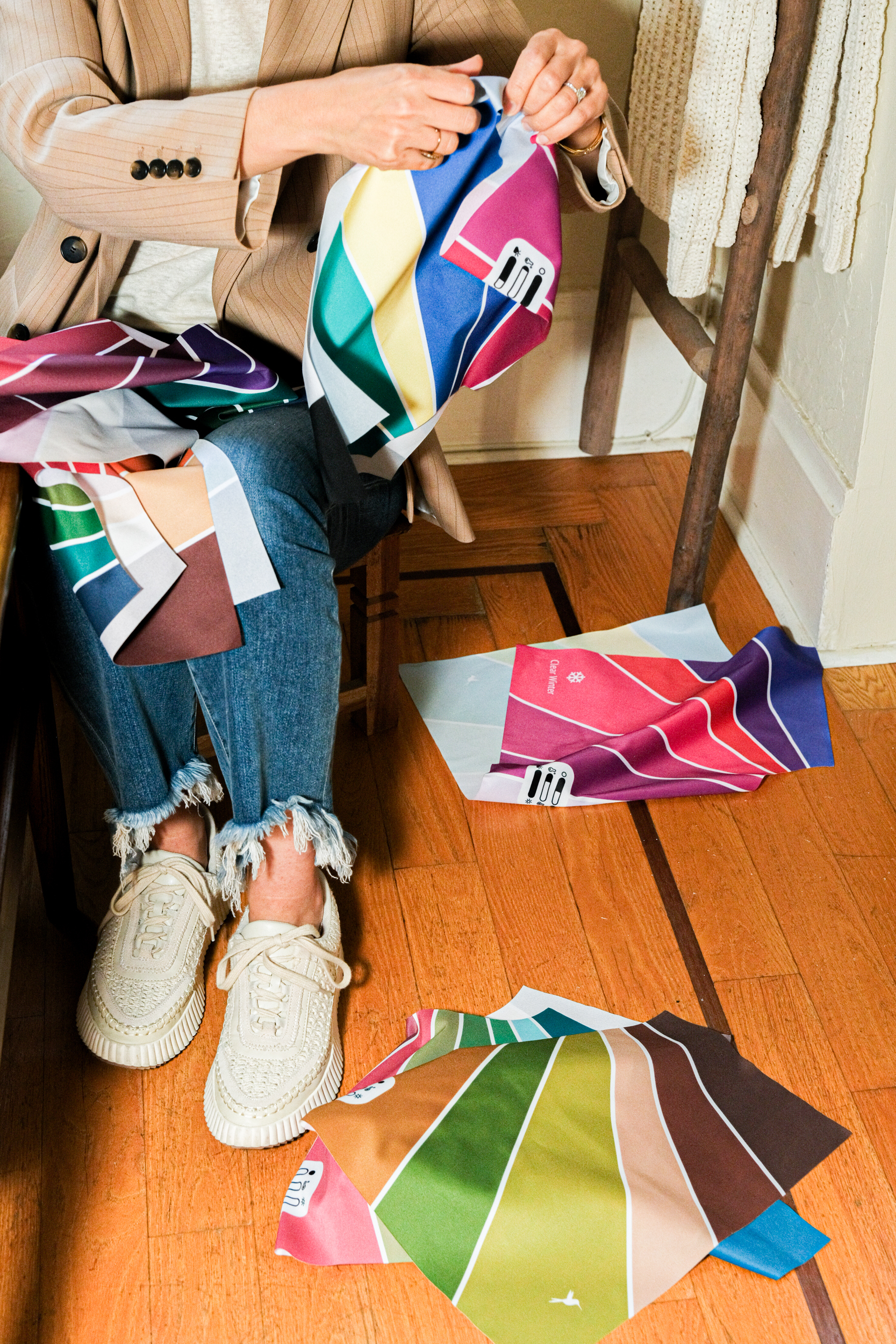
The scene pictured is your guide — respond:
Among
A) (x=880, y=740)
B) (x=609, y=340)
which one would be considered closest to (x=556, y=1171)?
(x=880, y=740)

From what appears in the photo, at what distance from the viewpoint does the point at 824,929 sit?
131 cm

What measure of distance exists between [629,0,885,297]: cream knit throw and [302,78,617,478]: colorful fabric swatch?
37 centimetres

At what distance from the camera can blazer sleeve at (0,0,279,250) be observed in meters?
1.01

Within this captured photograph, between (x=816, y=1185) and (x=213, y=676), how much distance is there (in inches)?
27.4

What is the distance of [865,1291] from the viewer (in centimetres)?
101

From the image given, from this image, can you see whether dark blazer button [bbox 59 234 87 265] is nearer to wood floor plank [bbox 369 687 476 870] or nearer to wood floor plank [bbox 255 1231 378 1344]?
wood floor plank [bbox 369 687 476 870]

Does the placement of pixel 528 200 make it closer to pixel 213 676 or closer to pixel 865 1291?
pixel 213 676

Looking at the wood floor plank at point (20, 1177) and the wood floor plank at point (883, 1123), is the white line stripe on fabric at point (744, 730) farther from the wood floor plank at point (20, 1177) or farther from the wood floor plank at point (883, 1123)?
the wood floor plank at point (20, 1177)

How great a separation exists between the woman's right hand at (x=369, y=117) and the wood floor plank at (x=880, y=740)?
91 cm

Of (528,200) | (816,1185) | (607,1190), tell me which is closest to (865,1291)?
(816,1185)

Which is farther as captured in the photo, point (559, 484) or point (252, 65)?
point (559, 484)

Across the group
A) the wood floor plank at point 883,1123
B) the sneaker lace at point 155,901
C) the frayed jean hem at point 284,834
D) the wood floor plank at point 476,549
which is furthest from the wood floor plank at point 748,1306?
the wood floor plank at point 476,549

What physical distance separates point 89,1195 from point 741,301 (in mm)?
1207

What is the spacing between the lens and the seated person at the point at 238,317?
1008mm
